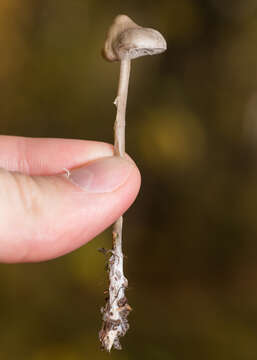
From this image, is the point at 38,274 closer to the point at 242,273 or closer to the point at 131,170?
the point at 242,273

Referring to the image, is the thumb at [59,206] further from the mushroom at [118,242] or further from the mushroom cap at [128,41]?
the mushroom cap at [128,41]

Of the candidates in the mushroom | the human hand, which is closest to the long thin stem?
the mushroom

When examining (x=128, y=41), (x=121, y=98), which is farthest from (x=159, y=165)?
(x=128, y=41)

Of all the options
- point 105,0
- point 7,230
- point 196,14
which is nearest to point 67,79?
point 105,0

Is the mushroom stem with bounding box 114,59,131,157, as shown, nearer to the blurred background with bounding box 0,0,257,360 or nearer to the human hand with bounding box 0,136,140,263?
the human hand with bounding box 0,136,140,263

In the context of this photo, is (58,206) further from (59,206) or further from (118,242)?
(118,242)
